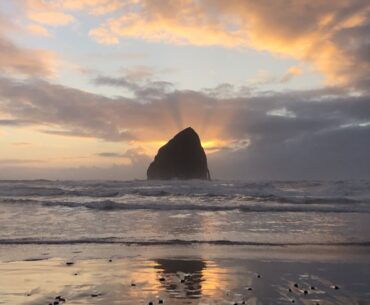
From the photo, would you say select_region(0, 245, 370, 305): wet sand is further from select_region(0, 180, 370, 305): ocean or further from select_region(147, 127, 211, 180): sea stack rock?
select_region(147, 127, 211, 180): sea stack rock

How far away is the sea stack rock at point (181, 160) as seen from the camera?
10212 centimetres

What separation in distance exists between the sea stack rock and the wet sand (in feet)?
288

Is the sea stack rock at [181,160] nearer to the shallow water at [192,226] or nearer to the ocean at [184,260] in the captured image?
the shallow water at [192,226]

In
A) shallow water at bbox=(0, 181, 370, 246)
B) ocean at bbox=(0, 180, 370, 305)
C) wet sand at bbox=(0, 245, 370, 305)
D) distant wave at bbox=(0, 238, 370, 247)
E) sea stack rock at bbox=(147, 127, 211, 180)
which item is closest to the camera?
wet sand at bbox=(0, 245, 370, 305)

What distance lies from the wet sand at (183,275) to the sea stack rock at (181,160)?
288 ft

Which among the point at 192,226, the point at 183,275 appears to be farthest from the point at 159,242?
the point at 183,275

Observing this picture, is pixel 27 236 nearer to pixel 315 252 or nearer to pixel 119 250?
pixel 119 250

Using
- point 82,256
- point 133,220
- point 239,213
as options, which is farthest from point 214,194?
point 82,256

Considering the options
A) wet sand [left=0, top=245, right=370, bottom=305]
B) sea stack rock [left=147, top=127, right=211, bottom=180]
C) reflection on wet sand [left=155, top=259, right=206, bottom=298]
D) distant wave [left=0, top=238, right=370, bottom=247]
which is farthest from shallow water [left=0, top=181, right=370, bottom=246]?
sea stack rock [left=147, top=127, right=211, bottom=180]

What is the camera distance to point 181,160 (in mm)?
103125

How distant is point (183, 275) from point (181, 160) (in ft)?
307

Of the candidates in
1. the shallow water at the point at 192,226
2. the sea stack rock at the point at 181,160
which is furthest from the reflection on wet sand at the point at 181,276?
the sea stack rock at the point at 181,160

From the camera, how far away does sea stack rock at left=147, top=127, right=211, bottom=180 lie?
102 metres

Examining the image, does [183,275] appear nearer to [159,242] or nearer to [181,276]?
[181,276]
